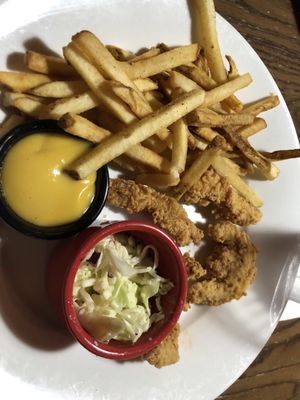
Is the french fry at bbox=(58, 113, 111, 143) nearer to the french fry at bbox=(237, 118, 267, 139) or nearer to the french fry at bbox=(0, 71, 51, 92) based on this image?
the french fry at bbox=(0, 71, 51, 92)

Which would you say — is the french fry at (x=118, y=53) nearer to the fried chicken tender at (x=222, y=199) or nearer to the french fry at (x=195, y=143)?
the french fry at (x=195, y=143)

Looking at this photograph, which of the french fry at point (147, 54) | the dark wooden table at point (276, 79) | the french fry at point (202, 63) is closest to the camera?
the french fry at point (147, 54)

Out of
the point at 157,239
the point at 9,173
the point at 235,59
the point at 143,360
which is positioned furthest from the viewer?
the point at 235,59

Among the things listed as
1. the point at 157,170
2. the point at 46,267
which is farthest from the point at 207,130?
the point at 46,267

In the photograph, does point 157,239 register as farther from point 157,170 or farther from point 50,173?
point 50,173

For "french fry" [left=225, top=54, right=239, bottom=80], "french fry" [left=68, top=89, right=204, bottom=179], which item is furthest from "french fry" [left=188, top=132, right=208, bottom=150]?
"french fry" [left=225, top=54, right=239, bottom=80]

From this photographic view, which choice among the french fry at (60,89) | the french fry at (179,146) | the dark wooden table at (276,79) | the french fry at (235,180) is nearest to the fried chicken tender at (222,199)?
the french fry at (235,180)

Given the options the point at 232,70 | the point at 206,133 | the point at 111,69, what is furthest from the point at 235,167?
the point at 111,69
